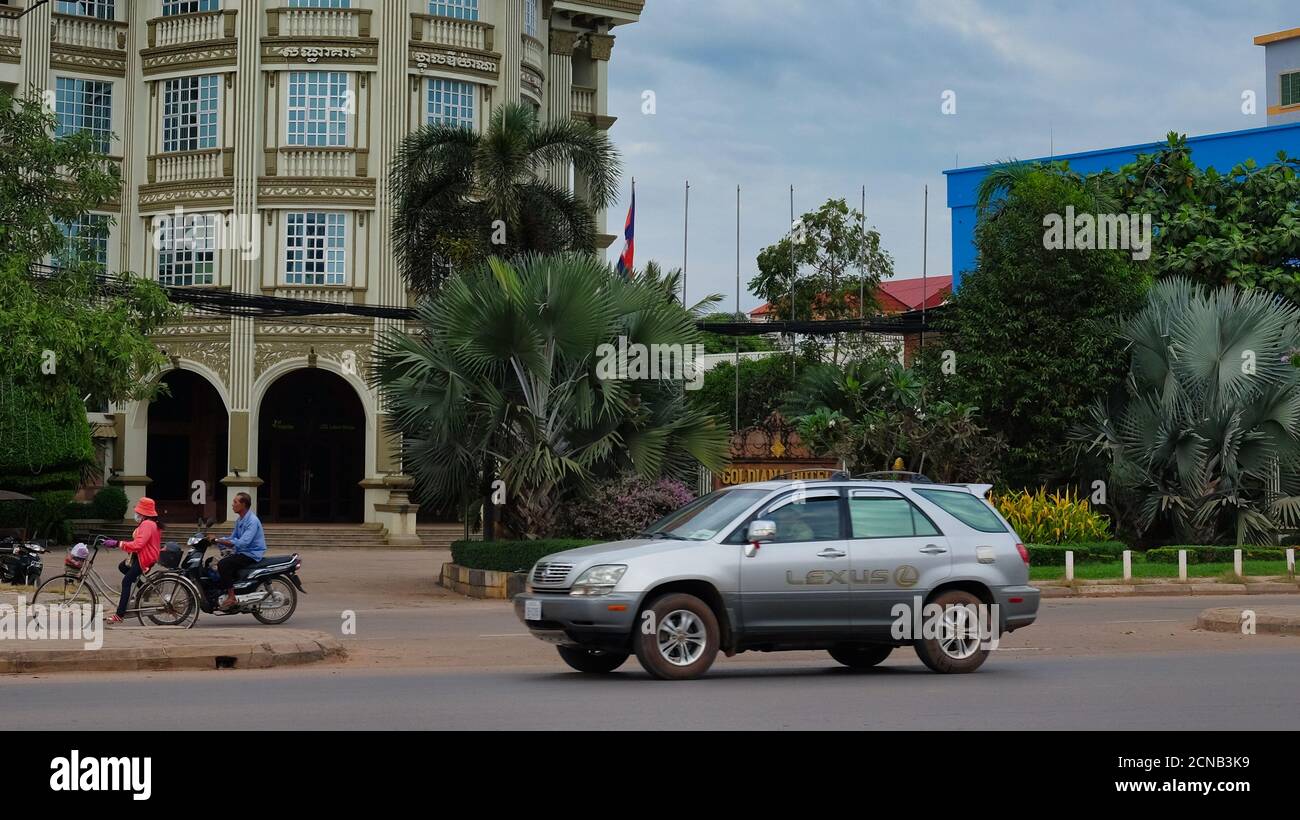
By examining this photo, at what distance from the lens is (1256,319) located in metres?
33.1

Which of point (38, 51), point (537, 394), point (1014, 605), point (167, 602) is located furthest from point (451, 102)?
point (1014, 605)

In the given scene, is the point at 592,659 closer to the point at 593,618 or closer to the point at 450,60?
the point at 593,618

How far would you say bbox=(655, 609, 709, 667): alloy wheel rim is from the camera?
13078 mm

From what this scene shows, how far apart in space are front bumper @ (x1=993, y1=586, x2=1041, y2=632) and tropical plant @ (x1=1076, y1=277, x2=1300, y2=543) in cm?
2039

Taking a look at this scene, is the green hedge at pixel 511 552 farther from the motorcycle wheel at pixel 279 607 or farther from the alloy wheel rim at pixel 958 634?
the alloy wheel rim at pixel 958 634

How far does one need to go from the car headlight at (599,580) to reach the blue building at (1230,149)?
36.8 meters

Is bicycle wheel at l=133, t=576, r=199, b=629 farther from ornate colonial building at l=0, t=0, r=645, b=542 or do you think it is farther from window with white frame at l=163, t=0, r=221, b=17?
window with white frame at l=163, t=0, r=221, b=17

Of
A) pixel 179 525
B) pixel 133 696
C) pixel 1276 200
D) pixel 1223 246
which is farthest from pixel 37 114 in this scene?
pixel 1276 200

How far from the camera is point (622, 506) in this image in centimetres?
2550

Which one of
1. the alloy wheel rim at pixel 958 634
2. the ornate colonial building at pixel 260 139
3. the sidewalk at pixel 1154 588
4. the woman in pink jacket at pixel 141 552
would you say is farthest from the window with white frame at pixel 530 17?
the alloy wheel rim at pixel 958 634

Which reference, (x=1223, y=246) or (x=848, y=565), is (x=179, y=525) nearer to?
(x=1223, y=246)

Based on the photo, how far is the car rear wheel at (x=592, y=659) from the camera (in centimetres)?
1391

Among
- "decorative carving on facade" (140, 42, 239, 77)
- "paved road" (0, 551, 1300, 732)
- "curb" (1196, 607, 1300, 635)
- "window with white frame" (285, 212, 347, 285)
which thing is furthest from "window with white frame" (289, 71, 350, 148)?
"curb" (1196, 607, 1300, 635)

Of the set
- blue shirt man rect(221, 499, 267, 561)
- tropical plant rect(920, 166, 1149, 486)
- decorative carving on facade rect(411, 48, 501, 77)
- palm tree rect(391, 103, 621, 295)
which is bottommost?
blue shirt man rect(221, 499, 267, 561)
